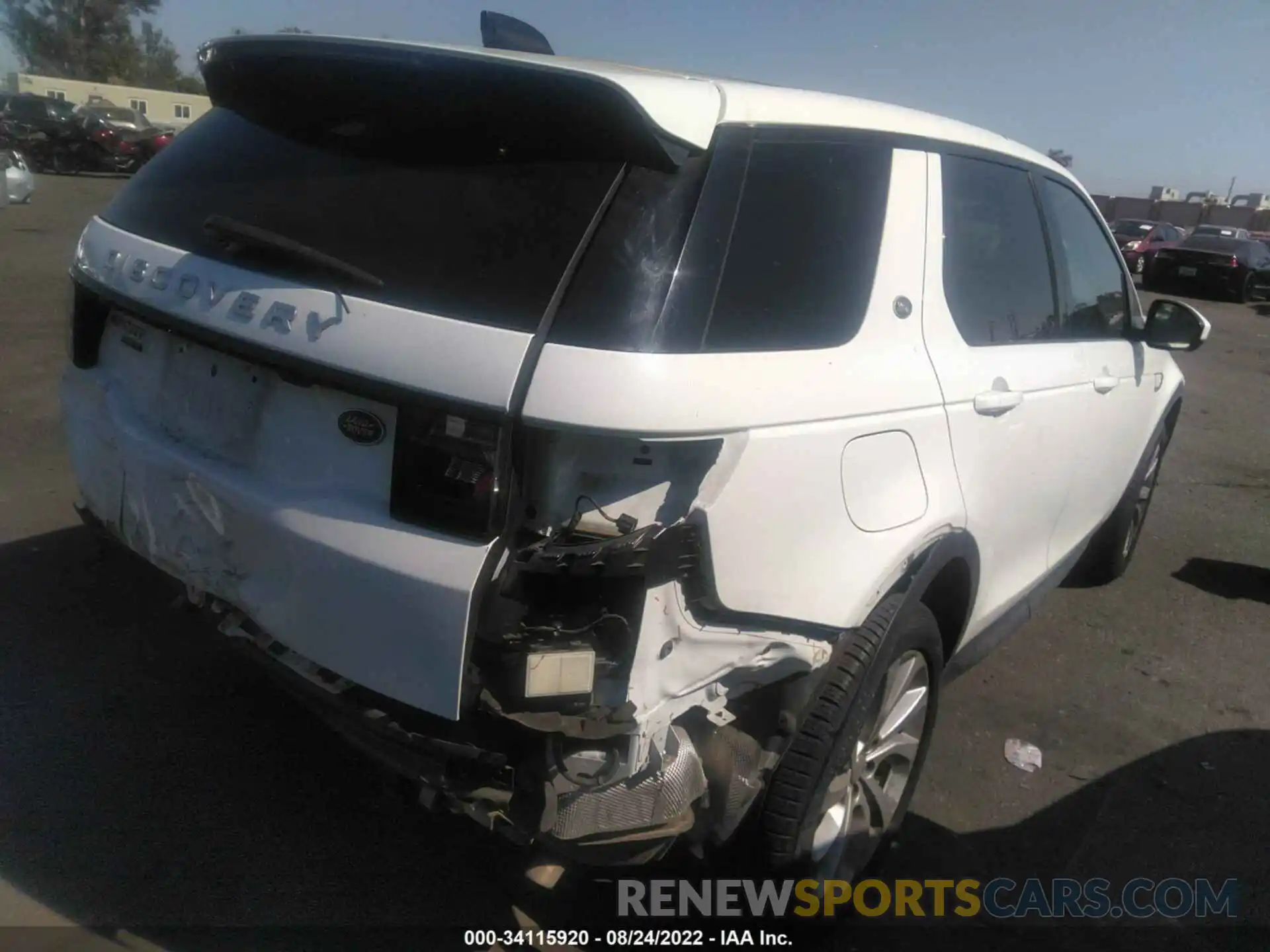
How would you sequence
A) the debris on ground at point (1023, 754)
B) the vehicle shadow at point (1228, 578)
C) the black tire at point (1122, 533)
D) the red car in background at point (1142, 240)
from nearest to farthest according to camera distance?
the debris on ground at point (1023, 754)
the black tire at point (1122, 533)
the vehicle shadow at point (1228, 578)
the red car in background at point (1142, 240)

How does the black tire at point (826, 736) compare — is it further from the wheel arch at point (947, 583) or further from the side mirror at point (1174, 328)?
the side mirror at point (1174, 328)

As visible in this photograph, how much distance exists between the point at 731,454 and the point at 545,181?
0.67 meters

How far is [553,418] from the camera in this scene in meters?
1.83

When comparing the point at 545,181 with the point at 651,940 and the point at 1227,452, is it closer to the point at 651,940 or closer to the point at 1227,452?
the point at 651,940

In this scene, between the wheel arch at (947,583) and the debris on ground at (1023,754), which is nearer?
the wheel arch at (947,583)

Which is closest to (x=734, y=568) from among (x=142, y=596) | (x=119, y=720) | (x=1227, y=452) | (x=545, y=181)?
(x=545, y=181)

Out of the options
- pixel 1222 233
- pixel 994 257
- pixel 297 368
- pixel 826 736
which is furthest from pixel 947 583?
pixel 1222 233

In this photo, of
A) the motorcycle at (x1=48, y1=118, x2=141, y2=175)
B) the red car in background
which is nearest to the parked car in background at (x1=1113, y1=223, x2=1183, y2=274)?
the red car in background

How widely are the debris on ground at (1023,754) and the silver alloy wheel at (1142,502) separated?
5.66ft

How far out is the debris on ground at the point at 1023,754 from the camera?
353 centimetres

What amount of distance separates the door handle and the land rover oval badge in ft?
5.23

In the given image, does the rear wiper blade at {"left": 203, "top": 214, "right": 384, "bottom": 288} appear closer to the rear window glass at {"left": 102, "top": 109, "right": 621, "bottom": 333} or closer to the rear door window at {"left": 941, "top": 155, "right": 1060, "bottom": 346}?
the rear window glass at {"left": 102, "top": 109, "right": 621, "bottom": 333}

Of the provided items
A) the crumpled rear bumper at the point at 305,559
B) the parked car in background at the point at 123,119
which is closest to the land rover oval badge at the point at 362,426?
the crumpled rear bumper at the point at 305,559

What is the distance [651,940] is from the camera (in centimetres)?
260
